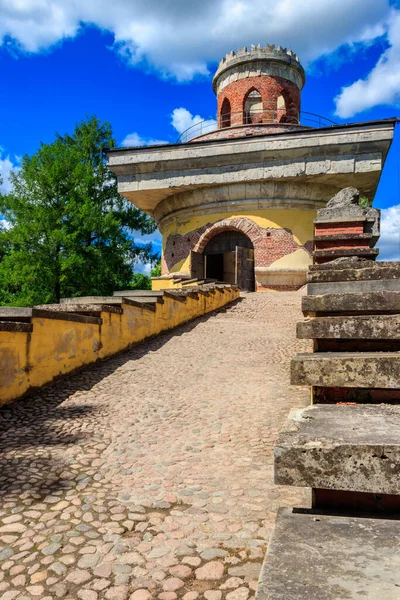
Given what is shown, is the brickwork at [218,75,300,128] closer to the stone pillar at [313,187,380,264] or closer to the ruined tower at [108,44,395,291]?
the ruined tower at [108,44,395,291]

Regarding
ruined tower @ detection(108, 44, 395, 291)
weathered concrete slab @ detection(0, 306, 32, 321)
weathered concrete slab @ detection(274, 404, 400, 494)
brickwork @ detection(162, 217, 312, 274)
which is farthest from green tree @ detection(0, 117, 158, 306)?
weathered concrete slab @ detection(274, 404, 400, 494)

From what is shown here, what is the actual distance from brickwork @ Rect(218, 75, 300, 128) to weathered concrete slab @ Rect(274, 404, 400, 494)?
2201 centimetres

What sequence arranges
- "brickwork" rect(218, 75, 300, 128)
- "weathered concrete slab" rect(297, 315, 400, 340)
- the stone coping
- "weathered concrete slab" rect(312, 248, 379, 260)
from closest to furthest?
"weathered concrete slab" rect(297, 315, 400, 340)
the stone coping
"weathered concrete slab" rect(312, 248, 379, 260)
"brickwork" rect(218, 75, 300, 128)

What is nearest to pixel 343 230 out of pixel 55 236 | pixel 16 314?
pixel 16 314

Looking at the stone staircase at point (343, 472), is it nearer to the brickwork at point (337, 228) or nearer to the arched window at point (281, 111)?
the brickwork at point (337, 228)

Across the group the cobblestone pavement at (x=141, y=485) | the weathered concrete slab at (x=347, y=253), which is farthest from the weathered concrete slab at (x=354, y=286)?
the weathered concrete slab at (x=347, y=253)

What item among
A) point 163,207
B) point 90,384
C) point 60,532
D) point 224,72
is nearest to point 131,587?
point 60,532

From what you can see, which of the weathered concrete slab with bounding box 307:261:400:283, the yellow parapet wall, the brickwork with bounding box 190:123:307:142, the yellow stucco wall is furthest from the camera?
the brickwork with bounding box 190:123:307:142

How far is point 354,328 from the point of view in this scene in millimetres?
2551

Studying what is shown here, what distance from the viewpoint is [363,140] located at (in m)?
16.1

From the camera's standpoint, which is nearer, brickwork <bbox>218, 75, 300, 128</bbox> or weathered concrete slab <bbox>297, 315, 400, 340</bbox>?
weathered concrete slab <bbox>297, 315, 400, 340</bbox>

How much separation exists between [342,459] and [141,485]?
1685 mm

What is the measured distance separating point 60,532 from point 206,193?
17379 millimetres

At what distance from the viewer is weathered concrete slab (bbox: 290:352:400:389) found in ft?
7.09
